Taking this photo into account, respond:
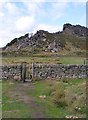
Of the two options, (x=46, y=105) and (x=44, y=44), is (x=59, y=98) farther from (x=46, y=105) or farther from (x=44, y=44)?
(x=44, y=44)

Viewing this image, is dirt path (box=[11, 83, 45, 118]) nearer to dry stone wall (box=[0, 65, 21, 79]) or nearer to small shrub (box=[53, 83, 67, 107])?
small shrub (box=[53, 83, 67, 107])

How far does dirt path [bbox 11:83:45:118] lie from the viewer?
2136 centimetres

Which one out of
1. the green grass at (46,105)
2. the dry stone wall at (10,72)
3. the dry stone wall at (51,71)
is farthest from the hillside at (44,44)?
the green grass at (46,105)

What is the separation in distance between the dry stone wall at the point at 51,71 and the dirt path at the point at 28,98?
416cm

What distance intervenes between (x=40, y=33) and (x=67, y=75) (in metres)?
131

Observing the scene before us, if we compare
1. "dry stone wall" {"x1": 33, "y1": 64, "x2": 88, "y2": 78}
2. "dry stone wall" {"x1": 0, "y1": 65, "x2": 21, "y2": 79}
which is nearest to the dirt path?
"dry stone wall" {"x1": 0, "y1": 65, "x2": 21, "y2": 79}

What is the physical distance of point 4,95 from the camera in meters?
27.8

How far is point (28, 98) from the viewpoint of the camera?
2667 centimetres

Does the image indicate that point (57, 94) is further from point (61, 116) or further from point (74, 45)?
point (74, 45)

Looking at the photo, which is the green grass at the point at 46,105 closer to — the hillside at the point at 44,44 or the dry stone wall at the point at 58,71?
the dry stone wall at the point at 58,71

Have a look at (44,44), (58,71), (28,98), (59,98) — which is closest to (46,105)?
(59,98)

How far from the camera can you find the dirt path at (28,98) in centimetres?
2136

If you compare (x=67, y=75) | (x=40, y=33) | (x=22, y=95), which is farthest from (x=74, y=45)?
(x=22, y=95)

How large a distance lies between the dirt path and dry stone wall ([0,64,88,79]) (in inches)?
164
